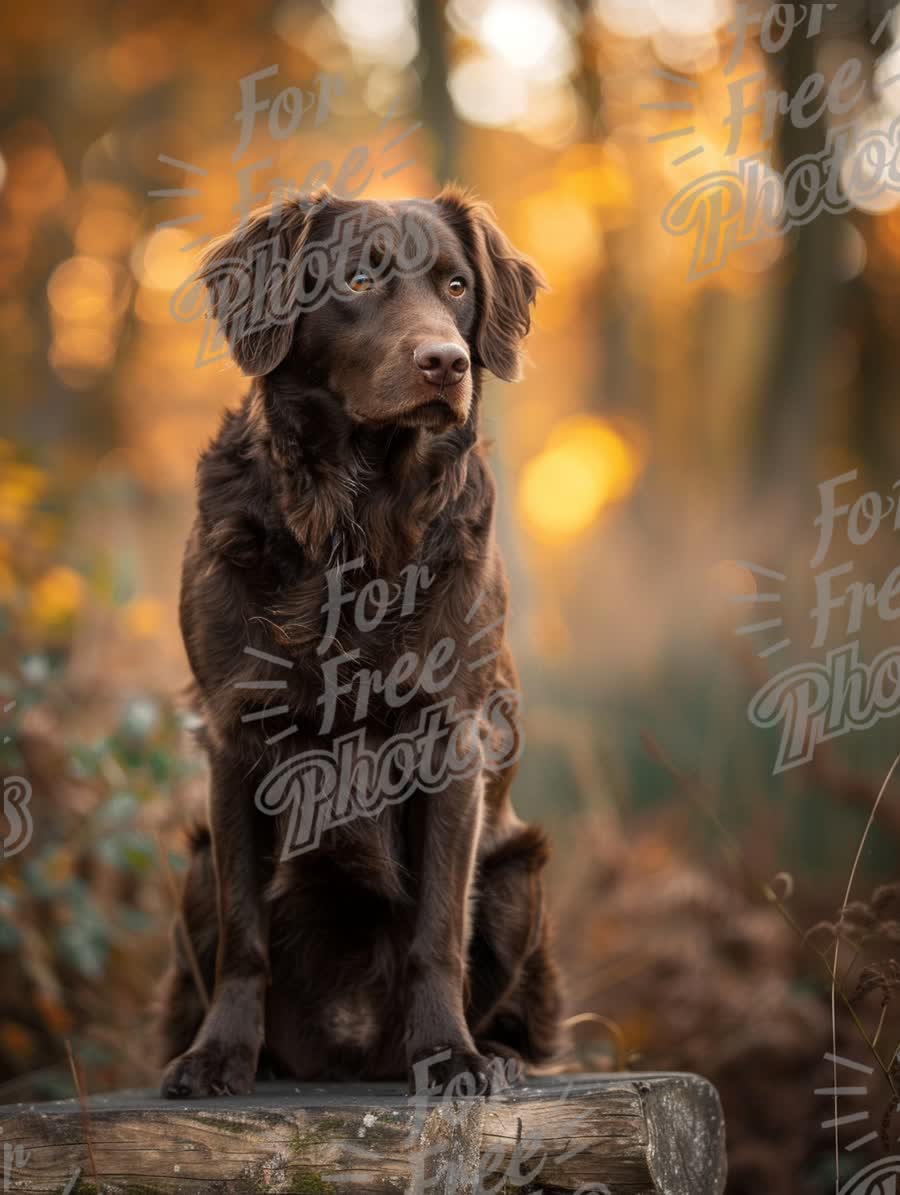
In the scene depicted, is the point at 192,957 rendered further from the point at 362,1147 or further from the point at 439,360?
the point at 439,360

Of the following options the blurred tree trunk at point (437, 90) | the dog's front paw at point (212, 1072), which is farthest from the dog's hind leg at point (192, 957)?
the blurred tree trunk at point (437, 90)

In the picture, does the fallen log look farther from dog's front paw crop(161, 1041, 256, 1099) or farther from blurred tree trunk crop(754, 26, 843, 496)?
blurred tree trunk crop(754, 26, 843, 496)

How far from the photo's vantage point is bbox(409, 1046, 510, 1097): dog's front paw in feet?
9.37

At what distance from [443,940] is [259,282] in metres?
1.67

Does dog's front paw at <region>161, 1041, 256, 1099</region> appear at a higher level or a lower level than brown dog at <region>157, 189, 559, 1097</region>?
lower

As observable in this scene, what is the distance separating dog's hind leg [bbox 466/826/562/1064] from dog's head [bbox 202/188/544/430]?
1240 mm

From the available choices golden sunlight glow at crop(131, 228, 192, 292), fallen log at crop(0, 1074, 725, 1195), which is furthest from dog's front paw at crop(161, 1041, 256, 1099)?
golden sunlight glow at crop(131, 228, 192, 292)

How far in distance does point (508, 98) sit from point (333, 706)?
31.9 feet

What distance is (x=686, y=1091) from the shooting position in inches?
119

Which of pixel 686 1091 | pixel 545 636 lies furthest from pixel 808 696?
pixel 545 636

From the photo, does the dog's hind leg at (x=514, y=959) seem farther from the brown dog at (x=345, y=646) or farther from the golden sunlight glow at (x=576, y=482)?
the golden sunlight glow at (x=576, y=482)

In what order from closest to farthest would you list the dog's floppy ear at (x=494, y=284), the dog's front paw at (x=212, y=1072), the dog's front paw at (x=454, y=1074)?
the dog's front paw at (x=454, y=1074)
the dog's front paw at (x=212, y=1072)
the dog's floppy ear at (x=494, y=284)

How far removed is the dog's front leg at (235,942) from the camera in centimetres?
305

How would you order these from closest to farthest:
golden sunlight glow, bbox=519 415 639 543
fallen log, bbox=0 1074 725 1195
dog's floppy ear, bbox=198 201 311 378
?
fallen log, bbox=0 1074 725 1195
dog's floppy ear, bbox=198 201 311 378
golden sunlight glow, bbox=519 415 639 543
